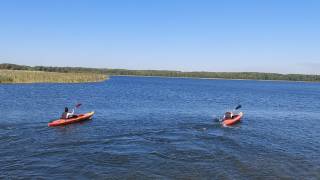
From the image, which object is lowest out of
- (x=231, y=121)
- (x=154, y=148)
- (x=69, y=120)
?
(x=154, y=148)

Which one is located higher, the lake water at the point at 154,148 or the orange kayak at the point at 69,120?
the orange kayak at the point at 69,120

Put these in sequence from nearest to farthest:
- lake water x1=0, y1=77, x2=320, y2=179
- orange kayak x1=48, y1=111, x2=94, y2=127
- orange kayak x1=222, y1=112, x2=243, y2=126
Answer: lake water x1=0, y1=77, x2=320, y2=179, orange kayak x1=48, y1=111, x2=94, y2=127, orange kayak x1=222, y1=112, x2=243, y2=126

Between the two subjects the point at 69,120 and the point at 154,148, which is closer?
the point at 154,148

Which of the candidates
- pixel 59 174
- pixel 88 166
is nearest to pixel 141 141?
pixel 88 166

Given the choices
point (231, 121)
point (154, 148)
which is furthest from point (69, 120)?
point (231, 121)

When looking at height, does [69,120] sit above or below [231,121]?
above

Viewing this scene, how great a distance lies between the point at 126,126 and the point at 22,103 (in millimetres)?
18580

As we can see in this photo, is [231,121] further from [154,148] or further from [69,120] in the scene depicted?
[69,120]

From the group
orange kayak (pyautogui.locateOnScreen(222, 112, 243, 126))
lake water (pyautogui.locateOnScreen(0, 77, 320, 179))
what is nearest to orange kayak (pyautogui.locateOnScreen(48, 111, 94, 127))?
lake water (pyautogui.locateOnScreen(0, 77, 320, 179))

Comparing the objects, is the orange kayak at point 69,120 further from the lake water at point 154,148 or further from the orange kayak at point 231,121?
the orange kayak at point 231,121

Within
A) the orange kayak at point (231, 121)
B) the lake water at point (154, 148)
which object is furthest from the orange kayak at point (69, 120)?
the orange kayak at point (231, 121)

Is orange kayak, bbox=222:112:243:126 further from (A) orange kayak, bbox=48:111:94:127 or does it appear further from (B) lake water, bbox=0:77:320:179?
(A) orange kayak, bbox=48:111:94:127

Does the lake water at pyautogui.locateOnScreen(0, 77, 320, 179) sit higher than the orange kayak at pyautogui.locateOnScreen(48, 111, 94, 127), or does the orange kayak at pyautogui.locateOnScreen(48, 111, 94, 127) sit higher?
the orange kayak at pyautogui.locateOnScreen(48, 111, 94, 127)

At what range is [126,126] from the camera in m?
32.4
